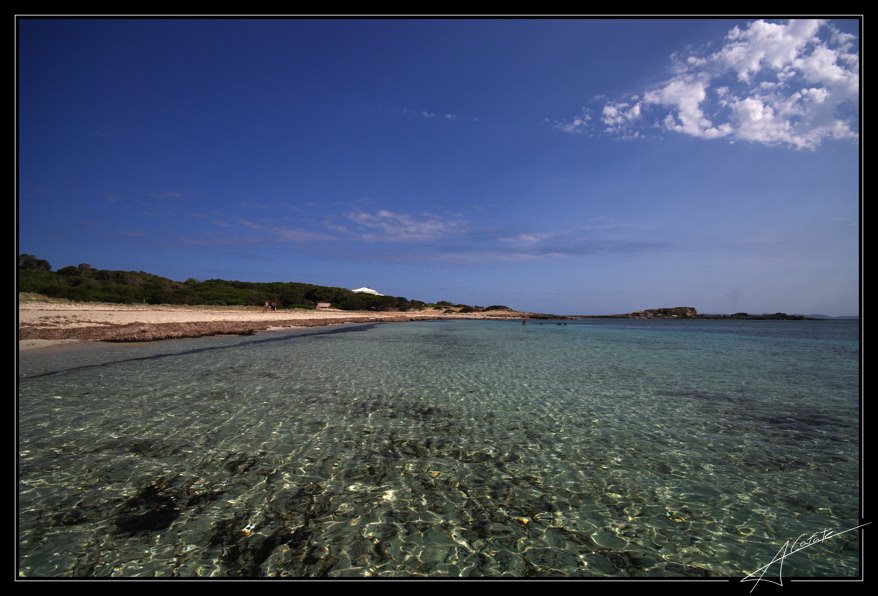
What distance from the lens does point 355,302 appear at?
10825 cm

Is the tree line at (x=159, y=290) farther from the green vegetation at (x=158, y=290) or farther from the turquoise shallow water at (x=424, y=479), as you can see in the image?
the turquoise shallow water at (x=424, y=479)

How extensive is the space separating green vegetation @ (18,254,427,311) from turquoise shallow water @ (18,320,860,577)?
183ft

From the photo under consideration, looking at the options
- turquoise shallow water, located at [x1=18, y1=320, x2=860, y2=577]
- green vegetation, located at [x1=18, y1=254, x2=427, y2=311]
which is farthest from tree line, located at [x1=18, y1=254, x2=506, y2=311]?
turquoise shallow water, located at [x1=18, y1=320, x2=860, y2=577]

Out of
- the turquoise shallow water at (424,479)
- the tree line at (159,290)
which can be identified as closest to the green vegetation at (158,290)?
the tree line at (159,290)

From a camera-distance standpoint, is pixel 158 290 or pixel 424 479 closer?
pixel 424 479

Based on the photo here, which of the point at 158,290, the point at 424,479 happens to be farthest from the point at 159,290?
the point at 424,479

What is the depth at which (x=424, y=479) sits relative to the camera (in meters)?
6.62

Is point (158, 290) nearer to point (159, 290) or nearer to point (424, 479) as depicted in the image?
point (159, 290)

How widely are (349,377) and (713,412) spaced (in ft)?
45.3

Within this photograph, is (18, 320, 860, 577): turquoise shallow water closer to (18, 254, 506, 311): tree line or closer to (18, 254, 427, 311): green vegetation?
(18, 254, 427, 311): green vegetation

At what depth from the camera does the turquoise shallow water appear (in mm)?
4555

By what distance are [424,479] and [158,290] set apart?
262 feet
